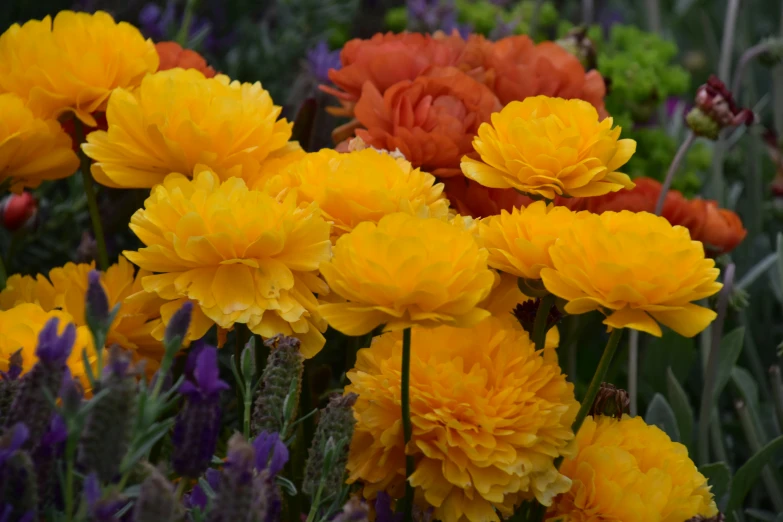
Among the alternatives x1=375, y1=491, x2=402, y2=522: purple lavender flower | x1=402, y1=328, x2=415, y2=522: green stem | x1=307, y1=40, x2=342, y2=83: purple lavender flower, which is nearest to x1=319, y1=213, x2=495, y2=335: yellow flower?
x1=402, y1=328, x2=415, y2=522: green stem

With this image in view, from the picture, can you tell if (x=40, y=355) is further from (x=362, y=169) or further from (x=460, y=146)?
(x=460, y=146)

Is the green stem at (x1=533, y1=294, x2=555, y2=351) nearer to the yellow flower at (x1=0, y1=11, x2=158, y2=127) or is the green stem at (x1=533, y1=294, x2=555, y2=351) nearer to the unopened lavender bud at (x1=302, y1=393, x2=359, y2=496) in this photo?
the unopened lavender bud at (x1=302, y1=393, x2=359, y2=496)

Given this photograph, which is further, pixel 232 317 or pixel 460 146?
pixel 460 146

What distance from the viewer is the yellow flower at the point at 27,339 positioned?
526mm

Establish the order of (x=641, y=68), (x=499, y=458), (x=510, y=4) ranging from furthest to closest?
(x=510, y=4)
(x=641, y=68)
(x=499, y=458)

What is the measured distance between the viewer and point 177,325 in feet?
1.29

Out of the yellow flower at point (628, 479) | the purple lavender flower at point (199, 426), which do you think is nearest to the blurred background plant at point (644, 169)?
the yellow flower at point (628, 479)

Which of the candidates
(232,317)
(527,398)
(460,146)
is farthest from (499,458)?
(460,146)

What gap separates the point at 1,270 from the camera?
708 mm

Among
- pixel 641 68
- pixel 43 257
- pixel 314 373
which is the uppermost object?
pixel 641 68

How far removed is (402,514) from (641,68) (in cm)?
79

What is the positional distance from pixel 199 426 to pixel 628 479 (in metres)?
0.27

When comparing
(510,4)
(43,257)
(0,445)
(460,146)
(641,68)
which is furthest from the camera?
(510,4)

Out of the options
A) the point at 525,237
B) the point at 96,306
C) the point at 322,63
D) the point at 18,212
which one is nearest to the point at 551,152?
the point at 525,237
